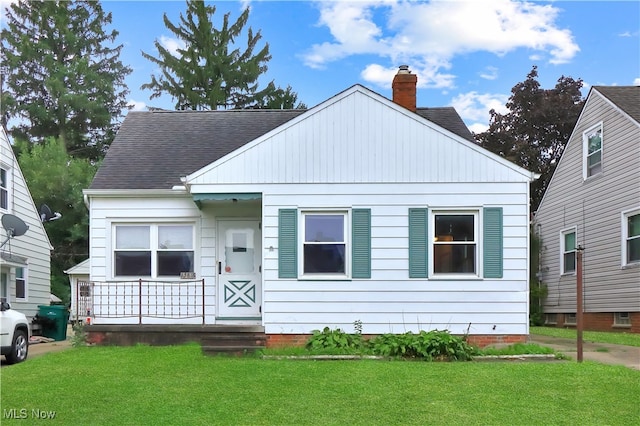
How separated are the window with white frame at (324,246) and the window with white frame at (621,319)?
9361 mm

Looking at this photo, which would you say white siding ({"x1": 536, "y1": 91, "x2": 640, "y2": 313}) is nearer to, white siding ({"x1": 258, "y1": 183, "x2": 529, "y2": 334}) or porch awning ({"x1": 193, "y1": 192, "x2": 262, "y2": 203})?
white siding ({"x1": 258, "y1": 183, "x2": 529, "y2": 334})

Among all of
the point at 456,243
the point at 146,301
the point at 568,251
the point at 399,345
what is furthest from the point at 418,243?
the point at 568,251

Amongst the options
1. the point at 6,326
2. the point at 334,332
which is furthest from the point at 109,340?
the point at 334,332

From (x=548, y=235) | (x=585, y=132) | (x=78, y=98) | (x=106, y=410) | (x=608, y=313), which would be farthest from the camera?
(x=78, y=98)

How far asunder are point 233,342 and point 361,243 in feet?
9.19

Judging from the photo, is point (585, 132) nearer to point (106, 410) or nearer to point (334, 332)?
point (334, 332)

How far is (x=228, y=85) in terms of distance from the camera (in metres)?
32.1

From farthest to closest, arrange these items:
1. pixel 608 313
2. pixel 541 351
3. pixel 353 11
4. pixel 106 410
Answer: pixel 608 313, pixel 353 11, pixel 541 351, pixel 106 410

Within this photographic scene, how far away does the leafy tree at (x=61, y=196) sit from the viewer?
25.5m

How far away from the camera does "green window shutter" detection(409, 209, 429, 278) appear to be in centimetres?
951

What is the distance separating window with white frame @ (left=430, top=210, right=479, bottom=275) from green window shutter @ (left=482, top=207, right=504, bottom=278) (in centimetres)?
17

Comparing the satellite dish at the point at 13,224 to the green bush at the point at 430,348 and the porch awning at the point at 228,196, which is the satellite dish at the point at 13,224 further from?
the green bush at the point at 430,348

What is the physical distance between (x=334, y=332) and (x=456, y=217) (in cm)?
300

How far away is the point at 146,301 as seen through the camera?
34.7ft
